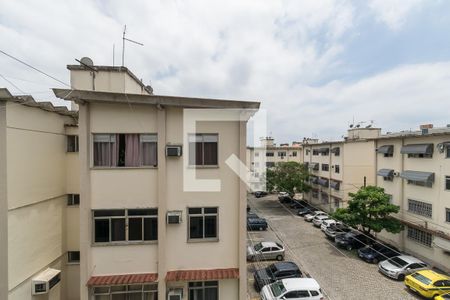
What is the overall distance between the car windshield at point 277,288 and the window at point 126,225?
8.00 metres

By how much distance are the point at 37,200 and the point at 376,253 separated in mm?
20797

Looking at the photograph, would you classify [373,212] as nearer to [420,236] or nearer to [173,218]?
[420,236]

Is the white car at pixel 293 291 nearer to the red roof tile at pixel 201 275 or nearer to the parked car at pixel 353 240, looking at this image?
the red roof tile at pixel 201 275

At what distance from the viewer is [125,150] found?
25.0ft

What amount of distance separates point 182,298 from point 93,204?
4.09 meters

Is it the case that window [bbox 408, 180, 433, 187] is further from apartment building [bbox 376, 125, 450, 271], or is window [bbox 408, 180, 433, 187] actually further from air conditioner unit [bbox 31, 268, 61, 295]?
air conditioner unit [bbox 31, 268, 61, 295]

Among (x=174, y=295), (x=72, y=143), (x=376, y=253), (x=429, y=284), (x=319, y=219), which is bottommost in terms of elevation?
(x=376, y=253)

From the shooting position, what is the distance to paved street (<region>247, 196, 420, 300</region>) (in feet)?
44.6

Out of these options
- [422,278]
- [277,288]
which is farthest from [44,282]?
[422,278]

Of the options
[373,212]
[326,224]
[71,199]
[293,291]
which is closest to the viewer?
[71,199]

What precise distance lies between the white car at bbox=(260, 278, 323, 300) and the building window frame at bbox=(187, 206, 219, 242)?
262 inches

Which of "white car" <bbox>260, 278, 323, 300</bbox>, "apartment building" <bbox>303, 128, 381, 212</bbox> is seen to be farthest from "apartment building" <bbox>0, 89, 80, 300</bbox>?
"apartment building" <bbox>303, 128, 381, 212</bbox>

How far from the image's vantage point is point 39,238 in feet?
27.8

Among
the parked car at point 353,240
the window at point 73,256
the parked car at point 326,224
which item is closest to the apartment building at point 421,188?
the parked car at point 353,240
